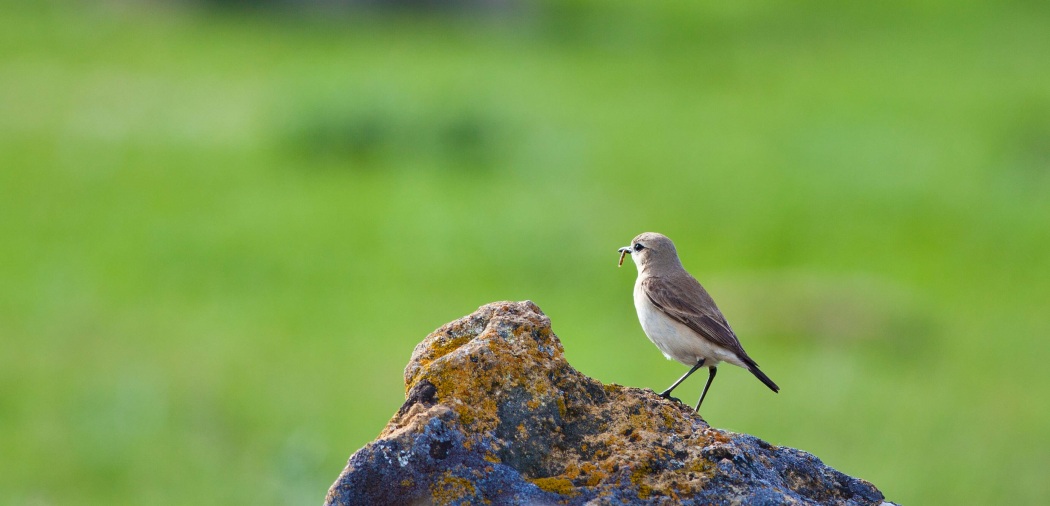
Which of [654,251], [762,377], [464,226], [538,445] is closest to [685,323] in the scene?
[762,377]

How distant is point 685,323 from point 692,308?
0.08 metres

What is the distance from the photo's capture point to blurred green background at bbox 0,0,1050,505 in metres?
18.4

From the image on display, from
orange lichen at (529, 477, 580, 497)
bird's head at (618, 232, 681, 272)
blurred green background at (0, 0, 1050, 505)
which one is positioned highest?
blurred green background at (0, 0, 1050, 505)

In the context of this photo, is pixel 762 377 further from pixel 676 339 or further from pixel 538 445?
pixel 538 445

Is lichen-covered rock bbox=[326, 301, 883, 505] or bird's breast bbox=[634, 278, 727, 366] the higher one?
bird's breast bbox=[634, 278, 727, 366]

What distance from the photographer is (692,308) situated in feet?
22.8

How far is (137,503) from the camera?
633 inches

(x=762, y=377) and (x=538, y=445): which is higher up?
(x=762, y=377)

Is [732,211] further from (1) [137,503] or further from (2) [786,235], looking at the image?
(1) [137,503]

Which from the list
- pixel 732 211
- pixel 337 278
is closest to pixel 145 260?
pixel 337 278

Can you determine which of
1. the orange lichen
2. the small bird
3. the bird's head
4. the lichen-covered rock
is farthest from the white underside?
the orange lichen

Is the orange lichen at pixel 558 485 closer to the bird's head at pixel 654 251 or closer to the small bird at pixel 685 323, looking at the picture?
the small bird at pixel 685 323

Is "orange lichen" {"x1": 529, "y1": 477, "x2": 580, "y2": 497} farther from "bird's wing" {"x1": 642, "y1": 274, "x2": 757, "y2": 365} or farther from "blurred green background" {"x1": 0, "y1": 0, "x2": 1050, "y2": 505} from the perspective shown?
"blurred green background" {"x1": 0, "y1": 0, "x2": 1050, "y2": 505}

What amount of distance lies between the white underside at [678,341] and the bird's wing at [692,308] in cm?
3
